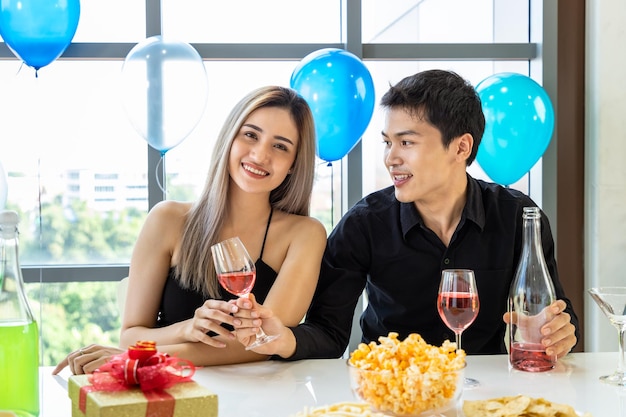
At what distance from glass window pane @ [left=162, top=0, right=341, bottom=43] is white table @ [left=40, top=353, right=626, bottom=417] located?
7.08ft

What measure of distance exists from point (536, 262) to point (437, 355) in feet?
1.90

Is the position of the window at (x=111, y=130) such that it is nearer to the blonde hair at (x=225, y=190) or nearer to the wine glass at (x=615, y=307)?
the blonde hair at (x=225, y=190)

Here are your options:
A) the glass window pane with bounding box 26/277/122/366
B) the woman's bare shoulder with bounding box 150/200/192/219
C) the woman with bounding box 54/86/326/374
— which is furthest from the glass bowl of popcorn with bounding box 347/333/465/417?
the glass window pane with bounding box 26/277/122/366

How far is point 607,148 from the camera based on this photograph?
350 cm

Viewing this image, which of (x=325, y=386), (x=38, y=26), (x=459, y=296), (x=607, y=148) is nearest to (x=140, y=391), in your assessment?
(x=325, y=386)

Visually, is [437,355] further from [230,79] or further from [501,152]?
[230,79]

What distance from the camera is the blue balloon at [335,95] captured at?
297cm

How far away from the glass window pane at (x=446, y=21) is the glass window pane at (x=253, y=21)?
0.69ft

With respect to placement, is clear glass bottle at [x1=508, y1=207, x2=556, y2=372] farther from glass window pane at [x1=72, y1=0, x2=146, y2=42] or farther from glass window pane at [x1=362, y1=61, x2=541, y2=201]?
glass window pane at [x1=72, y1=0, x2=146, y2=42]

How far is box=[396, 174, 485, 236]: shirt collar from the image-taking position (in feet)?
7.43

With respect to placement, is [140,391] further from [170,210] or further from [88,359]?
[170,210]

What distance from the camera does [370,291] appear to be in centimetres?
238

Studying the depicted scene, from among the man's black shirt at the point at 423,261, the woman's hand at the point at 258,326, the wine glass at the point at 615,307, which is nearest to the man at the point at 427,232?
the man's black shirt at the point at 423,261

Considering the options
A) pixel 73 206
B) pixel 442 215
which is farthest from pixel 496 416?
pixel 73 206
